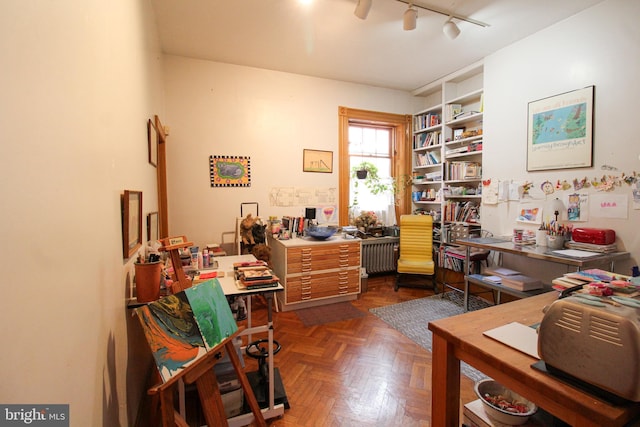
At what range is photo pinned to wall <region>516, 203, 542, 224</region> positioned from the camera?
316 cm

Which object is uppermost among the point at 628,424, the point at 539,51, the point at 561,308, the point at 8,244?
the point at 539,51

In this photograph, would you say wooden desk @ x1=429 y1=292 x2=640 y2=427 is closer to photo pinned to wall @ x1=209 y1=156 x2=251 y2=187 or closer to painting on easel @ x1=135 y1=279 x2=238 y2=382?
painting on easel @ x1=135 y1=279 x2=238 y2=382

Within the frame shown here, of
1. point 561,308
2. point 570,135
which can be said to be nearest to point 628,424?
point 561,308

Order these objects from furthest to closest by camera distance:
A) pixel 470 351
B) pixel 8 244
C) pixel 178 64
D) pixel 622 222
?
pixel 178 64 → pixel 622 222 → pixel 470 351 → pixel 8 244

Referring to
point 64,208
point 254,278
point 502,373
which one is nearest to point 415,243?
point 254,278

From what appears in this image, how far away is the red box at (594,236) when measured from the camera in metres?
2.52

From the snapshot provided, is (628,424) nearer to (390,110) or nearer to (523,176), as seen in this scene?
(523,176)

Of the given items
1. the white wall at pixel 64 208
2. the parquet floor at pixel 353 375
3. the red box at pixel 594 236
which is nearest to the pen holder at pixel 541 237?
the red box at pixel 594 236

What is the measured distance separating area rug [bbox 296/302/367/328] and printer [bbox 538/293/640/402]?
250cm

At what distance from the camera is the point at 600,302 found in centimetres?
80

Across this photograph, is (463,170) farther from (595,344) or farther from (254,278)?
(595,344)

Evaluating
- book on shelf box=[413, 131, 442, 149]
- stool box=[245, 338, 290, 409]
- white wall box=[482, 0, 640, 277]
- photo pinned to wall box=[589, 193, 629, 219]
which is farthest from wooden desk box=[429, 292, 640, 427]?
book on shelf box=[413, 131, 442, 149]

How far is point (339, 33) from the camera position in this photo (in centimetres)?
308

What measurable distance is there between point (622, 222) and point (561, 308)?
8.81ft
